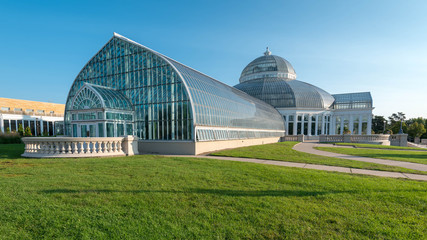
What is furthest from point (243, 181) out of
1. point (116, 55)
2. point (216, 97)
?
point (116, 55)

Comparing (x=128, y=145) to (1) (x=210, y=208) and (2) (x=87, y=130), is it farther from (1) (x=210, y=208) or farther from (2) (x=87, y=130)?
(1) (x=210, y=208)

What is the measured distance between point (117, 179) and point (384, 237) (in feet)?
27.8

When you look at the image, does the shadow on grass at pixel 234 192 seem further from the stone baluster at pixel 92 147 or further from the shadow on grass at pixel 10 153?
the shadow on grass at pixel 10 153

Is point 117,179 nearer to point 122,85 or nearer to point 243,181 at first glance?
point 243,181

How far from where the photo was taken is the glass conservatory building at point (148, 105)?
19.6 meters

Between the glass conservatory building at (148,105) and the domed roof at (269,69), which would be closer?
the glass conservatory building at (148,105)

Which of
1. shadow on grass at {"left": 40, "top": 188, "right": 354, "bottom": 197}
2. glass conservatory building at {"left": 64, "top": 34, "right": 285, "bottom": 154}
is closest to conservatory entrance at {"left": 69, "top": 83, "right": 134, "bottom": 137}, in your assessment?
glass conservatory building at {"left": 64, "top": 34, "right": 285, "bottom": 154}

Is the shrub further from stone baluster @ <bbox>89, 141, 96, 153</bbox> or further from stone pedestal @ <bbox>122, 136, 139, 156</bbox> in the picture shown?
stone pedestal @ <bbox>122, 136, 139, 156</bbox>

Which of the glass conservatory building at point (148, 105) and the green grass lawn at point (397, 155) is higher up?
the glass conservatory building at point (148, 105)

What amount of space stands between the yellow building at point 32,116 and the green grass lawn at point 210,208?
46.8 metres

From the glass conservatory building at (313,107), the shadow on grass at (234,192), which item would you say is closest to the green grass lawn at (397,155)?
the shadow on grass at (234,192)

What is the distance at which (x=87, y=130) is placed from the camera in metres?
21.0

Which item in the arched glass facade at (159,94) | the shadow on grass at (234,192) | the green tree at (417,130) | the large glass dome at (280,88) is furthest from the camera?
the green tree at (417,130)

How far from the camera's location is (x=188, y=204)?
564cm
